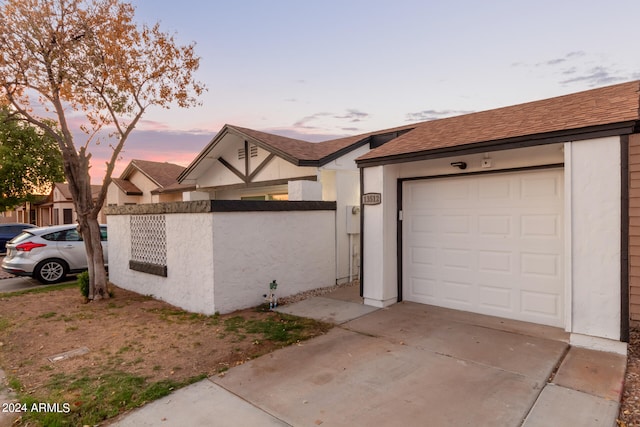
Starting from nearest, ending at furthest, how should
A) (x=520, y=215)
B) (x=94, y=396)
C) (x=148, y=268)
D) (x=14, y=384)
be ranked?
(x=94, y=396) → (x=14, y=384) → (x=520, y=215) → (x=148, y=268)

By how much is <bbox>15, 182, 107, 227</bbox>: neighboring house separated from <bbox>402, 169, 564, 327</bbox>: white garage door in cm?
2194

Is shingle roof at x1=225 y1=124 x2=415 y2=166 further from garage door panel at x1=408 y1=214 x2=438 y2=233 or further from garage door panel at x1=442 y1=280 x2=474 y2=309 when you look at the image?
garage door panel at x1=442 y1=280 x2=474 y2=309

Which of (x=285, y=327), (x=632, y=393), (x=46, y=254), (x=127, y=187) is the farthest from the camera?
(x=127, y=187)

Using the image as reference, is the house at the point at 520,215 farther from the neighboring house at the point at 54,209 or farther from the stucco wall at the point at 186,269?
the neighboring house at the point at 54,209

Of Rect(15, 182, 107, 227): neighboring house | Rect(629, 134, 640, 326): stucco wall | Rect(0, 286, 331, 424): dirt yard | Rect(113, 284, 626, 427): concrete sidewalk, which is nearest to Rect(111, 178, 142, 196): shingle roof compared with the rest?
Rect(15, 182, 107, 227): neighboring house

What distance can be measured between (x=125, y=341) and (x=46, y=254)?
6526 mm

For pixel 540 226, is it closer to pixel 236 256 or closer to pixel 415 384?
pixel 415 384

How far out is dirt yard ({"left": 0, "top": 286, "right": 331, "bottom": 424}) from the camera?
4.05 m

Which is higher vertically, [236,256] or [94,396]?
[236,256]

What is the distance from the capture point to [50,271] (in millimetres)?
9789

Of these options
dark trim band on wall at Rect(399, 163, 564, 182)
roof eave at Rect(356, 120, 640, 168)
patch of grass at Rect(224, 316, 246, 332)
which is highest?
roof eave at Rect(356, 120, 640, 168)

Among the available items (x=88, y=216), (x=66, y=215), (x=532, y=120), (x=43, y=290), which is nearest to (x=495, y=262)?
(x=532, y=120)

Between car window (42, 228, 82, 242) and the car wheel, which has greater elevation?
car window (42, 228, 82, 242)

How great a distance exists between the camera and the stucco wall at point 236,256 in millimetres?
6301
